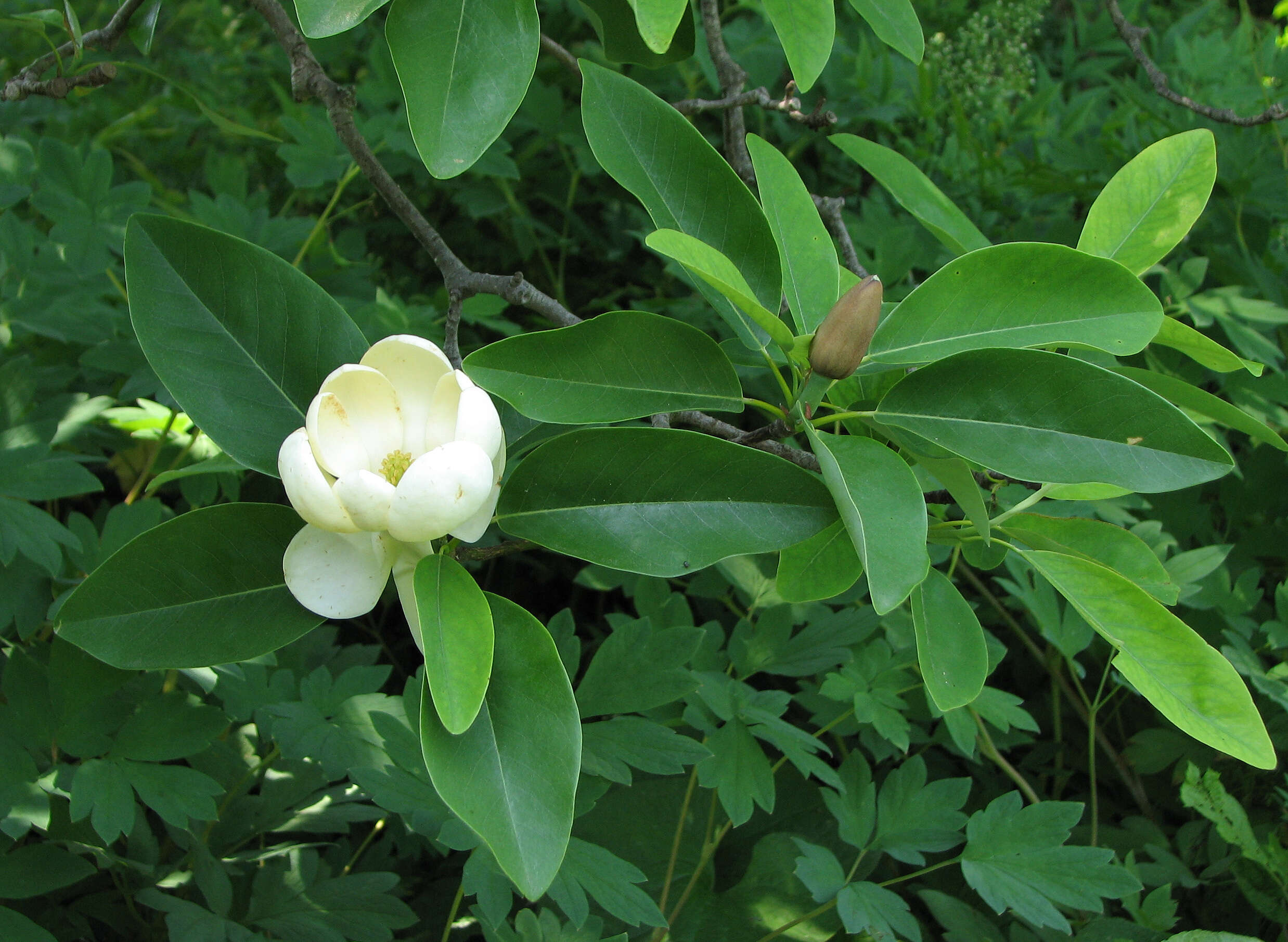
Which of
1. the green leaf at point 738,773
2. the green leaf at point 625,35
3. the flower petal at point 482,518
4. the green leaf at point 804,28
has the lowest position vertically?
the green leaf at point 738,773

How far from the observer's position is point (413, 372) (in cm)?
72

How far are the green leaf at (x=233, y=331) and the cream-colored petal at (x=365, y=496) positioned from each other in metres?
0.13

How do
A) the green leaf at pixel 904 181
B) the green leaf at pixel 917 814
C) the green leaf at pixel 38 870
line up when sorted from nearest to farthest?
1. the green leaf at pixel 904 181
2. the green leaf at pixel 38 870
3. the green leaf at pixel 917 814

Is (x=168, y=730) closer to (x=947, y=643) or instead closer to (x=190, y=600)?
(x=190, y=600)

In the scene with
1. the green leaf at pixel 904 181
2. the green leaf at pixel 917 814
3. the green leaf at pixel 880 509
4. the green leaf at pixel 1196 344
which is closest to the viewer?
the green leaf at pixel 880 509

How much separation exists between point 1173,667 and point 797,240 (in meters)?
0.43

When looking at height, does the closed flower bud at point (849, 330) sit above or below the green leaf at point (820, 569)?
above

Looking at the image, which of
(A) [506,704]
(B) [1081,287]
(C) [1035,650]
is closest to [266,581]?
(A) [506,704]

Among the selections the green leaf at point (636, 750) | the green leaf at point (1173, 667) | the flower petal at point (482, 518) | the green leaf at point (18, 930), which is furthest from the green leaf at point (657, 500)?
the green leaf at point (18, 930)

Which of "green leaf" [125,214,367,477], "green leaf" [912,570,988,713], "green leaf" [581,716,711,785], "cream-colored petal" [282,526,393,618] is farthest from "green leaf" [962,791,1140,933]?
"green leaf" [125,214,367,477]

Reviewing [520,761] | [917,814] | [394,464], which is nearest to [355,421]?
[394,464]

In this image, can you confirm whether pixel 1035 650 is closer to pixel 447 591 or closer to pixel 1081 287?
pixel 1081 287

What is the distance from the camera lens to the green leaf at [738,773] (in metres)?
1.11

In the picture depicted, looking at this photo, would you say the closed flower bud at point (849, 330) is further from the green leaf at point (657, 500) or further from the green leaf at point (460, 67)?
the green leaf at point (460, 67)
